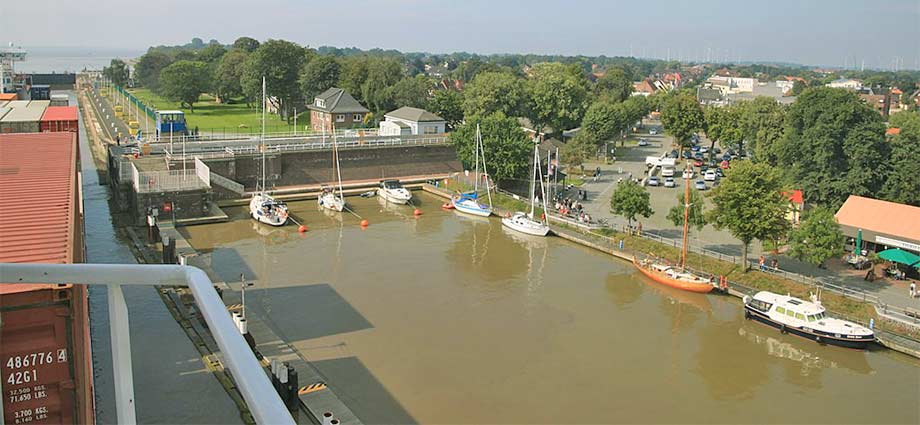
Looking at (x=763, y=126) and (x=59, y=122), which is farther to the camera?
(x=763, y=126)

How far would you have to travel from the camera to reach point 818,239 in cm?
1931

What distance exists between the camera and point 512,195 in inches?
1227

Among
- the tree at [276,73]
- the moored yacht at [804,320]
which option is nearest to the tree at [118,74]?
the tree at [276,73]

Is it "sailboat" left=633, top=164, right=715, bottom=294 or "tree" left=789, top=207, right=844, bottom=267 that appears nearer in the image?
"tree" left=789, top=207, right=844, bottom=267

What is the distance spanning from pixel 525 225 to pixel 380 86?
2523 centimetres

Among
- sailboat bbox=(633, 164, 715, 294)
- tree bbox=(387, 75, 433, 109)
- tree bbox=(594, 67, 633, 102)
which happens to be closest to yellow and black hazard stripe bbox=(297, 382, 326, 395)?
sailboat bbox=(633, 164, 715, 294)

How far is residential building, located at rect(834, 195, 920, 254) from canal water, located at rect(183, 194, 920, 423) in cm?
535

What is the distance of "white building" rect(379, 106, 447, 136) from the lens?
38.9 metres

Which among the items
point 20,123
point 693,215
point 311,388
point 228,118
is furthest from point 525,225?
point 228,118

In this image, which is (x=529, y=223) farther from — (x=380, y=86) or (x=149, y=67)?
(x=149, y=67)

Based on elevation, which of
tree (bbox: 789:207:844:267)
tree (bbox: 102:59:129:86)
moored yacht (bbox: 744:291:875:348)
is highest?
tree (bbox: 102:59:129:86)

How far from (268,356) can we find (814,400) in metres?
10.7

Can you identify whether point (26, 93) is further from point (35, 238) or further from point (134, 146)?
point (35, 238)

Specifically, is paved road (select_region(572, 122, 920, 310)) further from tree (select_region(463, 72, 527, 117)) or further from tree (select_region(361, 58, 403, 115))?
tree (select_region(361, 58, 403, 115))
